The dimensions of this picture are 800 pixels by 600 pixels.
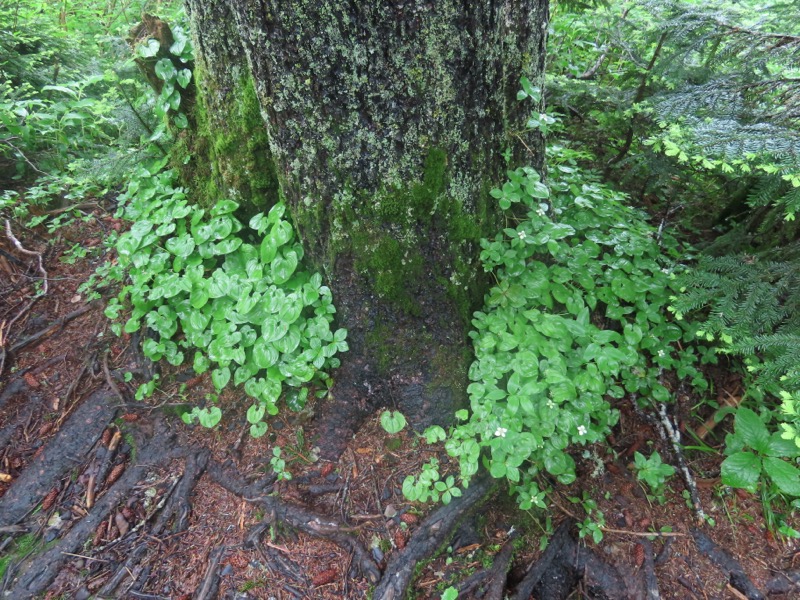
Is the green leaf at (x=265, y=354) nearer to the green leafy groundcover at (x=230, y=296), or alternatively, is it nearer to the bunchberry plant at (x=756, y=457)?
the green leafy groundcover at (x=230, y=296)

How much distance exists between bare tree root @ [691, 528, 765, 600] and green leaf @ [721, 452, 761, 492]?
16.2 inches

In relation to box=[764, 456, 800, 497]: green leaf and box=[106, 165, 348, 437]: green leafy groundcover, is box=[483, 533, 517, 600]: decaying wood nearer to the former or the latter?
box=[764, 456, 800, 497]: green leaf

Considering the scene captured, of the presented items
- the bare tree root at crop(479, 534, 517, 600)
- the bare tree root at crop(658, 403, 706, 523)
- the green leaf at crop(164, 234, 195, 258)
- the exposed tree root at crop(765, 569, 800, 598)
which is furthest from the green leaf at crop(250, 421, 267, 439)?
the exposed tree root at crop(765, 569, 800, 598)

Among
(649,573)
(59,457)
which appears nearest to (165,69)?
(59,457)

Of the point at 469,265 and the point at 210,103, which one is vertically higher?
the point at 210,103

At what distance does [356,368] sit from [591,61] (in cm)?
403

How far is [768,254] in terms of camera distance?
2.40 meters

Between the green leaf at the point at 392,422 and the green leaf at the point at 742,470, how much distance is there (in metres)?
1.58

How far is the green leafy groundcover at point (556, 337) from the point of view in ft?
6.86

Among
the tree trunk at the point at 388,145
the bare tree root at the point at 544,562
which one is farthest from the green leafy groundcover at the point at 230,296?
the bare tree root at the point at 544,562

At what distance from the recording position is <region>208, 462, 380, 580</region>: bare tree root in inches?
90.2

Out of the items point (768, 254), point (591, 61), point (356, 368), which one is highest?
point (591, 61)

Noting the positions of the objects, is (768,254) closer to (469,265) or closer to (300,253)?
(469,265)

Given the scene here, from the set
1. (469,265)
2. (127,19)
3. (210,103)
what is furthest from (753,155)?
(127,19)
